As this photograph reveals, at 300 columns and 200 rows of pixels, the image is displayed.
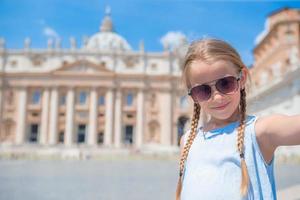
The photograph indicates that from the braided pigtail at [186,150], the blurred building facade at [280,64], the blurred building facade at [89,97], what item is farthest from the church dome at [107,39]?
the braided pigtail at [186,150]

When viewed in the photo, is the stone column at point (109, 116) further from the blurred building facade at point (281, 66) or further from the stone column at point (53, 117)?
the blurred building facade at point (281, 66)

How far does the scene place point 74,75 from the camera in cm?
4384

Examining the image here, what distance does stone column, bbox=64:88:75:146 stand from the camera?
43.6m

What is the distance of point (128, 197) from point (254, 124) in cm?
497

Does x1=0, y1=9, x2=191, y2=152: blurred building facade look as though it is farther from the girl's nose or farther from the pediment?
the girl's nose

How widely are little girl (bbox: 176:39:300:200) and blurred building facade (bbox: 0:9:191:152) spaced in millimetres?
41846

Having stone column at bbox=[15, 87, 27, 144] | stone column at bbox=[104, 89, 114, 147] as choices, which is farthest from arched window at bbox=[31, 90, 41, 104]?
stone column at bbox=[104, 89, 114, 147]

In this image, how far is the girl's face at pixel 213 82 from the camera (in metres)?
1.56

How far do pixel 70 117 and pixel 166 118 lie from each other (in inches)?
438

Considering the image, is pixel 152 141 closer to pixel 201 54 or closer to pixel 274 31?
pixel 274 31

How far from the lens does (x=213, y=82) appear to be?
1563 mm

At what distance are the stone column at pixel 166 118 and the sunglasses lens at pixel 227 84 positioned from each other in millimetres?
43113

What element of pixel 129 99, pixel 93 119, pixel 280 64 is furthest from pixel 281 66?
pixel 93 119

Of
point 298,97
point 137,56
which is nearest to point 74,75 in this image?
point 137,56
